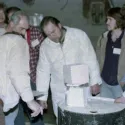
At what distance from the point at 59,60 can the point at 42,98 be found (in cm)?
43

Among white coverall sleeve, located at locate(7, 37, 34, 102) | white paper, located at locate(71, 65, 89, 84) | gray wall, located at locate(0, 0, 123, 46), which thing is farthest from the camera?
gray wall, located at locate(0, 0, 123, 46)

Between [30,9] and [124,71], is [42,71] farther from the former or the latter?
[30,9]

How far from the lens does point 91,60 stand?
158 inches

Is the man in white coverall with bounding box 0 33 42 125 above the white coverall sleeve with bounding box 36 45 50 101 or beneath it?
above

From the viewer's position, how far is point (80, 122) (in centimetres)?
327

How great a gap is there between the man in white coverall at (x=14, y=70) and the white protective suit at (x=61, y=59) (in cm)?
→ 75

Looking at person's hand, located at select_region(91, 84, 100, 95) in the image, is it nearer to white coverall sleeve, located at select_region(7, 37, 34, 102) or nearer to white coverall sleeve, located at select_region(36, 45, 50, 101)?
white coverall sleeve, located at select_region(36, 45, 50, 101)

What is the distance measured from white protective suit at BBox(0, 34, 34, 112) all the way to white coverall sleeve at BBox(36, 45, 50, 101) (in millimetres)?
817

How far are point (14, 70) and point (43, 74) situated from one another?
1013 mm

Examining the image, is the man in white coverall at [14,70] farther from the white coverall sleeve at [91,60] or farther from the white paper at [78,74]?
the white coverall sleeve at [91,60]

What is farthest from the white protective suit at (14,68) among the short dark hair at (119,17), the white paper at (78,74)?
the short dark hair at (119,17)

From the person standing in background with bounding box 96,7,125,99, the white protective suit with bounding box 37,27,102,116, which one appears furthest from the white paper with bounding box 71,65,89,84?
the person standing in background with bounding box 96,7,125,99

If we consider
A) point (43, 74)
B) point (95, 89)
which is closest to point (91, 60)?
point (95, 89)

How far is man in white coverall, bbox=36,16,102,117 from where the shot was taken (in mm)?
3863
